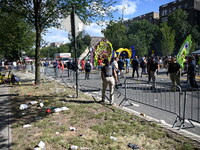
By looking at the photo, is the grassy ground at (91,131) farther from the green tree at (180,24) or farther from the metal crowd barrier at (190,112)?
the green tree at (180,24)

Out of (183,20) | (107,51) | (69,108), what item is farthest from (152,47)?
(69,108)

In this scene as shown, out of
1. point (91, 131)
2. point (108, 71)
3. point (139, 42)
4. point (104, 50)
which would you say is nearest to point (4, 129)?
point (91, 131)

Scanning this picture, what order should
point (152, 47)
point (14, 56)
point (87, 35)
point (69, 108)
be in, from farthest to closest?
point (87, 35)
point (152, 47)
point (14, 56)
point (69, 108)

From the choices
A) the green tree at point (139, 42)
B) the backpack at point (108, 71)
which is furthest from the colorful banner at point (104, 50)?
the green tree at point (139, 42)

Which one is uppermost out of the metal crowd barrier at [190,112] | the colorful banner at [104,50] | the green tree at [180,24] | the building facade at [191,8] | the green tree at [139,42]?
the building facade at [191,8]

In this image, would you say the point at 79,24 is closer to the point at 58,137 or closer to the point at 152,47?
the point at 58,137

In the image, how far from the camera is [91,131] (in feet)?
13.7

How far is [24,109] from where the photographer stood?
6094 mm

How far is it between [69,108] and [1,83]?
9.96 m

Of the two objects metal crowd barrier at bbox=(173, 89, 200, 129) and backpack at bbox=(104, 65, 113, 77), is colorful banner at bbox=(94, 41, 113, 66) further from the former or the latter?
metal crowd barrier at bbox=(173, 89, 200, 129)

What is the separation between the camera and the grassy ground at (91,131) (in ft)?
11.5

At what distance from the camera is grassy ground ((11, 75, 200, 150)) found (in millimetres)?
3500

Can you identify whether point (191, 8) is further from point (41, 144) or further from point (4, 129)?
point (41, 144)

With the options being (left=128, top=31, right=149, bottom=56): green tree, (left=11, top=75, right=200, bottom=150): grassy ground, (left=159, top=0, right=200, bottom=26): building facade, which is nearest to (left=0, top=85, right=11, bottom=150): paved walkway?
(left=11, top=75, right=200, bottom=150): grassy ground
